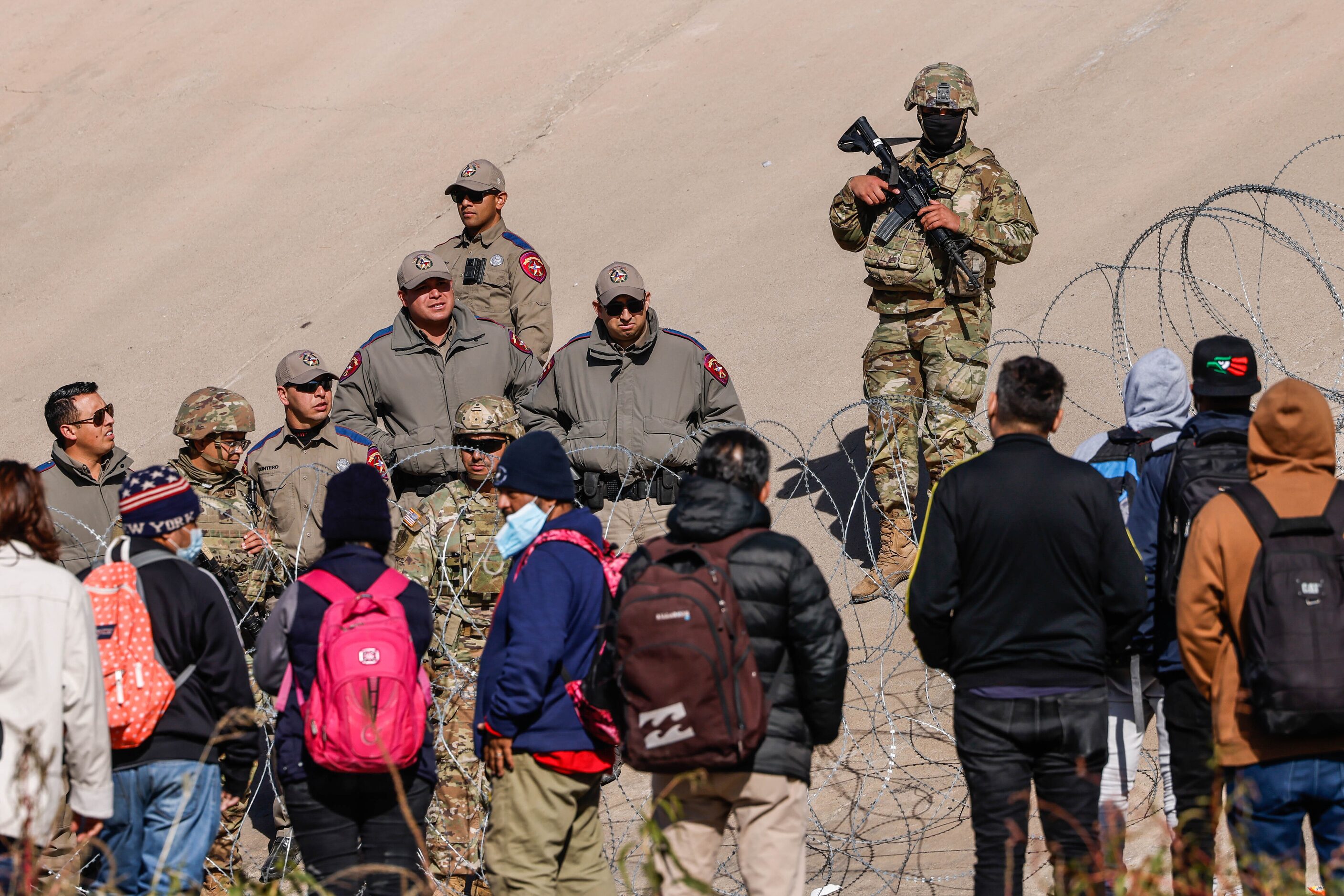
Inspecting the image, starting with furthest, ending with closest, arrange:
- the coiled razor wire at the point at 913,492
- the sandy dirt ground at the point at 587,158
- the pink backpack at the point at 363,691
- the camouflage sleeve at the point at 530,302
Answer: the sandy dirt ground at the point at 587,158 < the camouflage sleeve at the point at 530,302 < the coiled razor wire at the point at 913,492 < the pink backpack at the point at 363,691

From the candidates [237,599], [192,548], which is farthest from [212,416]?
[192,548]

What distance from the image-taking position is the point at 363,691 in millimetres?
3607

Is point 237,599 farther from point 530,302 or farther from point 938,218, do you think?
point 938,218

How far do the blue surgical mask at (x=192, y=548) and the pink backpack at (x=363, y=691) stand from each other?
0.46m

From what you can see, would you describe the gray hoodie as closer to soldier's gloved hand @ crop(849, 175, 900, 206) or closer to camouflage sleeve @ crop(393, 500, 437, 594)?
camouflage sleeve @ crop(393, 500, 437, 594)

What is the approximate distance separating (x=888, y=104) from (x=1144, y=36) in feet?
7.11

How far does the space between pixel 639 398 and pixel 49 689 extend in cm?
299

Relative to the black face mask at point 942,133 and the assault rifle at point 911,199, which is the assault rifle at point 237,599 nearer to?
the assault rifle at point 911,199

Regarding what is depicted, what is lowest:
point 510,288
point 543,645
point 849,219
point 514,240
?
point 543,645

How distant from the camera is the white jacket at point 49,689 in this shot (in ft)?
11.1

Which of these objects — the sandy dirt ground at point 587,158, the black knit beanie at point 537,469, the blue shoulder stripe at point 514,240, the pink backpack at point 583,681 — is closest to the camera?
the pink backpack at point 583,681

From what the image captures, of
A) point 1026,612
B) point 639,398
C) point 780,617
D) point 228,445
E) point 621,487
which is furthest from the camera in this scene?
point 639,398

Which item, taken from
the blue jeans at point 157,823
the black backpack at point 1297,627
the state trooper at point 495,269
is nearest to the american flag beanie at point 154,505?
the blue jeans at point 157,823

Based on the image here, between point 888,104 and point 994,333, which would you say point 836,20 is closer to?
point 888,104
